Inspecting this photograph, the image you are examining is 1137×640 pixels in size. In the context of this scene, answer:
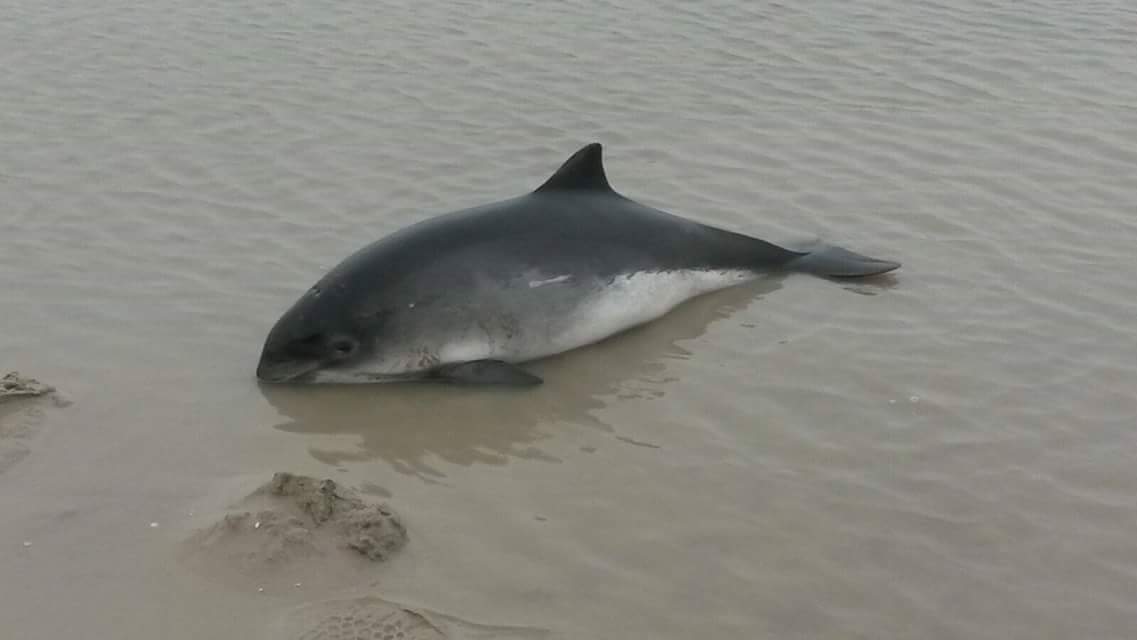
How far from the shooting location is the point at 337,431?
6887 mm

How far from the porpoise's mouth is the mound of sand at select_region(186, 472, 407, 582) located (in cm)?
134

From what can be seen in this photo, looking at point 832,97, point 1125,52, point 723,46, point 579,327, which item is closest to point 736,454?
point 579,327

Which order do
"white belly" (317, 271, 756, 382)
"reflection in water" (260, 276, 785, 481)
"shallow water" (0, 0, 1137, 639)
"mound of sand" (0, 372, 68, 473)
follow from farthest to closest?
"white belly" (317, 271, 756, 382) < "reflection in water" (260, 276, 785, 481) < "mound of sand" (0, 372, 68, 473) < "shallow water" (0, 0, 1137, 639)

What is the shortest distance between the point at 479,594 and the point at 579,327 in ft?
8.95

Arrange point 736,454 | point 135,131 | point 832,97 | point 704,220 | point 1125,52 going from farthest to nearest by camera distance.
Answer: point 1125,52 < point 832,97 < point 135,131 < point 704,220 < point 736,454

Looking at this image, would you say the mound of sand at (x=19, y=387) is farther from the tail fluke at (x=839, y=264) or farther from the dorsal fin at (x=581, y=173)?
the tail fluke at (x=839, y=264)

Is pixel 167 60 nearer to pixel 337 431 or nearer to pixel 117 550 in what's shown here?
pixel 337 431

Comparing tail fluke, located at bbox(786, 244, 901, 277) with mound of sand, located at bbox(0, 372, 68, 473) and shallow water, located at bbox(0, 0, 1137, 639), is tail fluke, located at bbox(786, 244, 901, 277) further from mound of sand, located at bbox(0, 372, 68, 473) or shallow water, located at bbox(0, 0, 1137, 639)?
mound of sand, located at bbox(0, 372, 68, 473)

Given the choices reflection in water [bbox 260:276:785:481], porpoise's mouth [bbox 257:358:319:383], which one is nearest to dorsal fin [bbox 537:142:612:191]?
reflection in water [bbox 260:276:785:481]

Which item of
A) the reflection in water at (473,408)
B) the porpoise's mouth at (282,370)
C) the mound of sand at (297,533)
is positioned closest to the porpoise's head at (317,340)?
the porpoise's mouth at (282,370)

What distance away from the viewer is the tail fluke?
28.7ft

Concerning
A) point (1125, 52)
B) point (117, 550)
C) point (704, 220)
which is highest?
point (1125, 52)

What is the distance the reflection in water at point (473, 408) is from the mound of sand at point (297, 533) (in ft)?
1.98

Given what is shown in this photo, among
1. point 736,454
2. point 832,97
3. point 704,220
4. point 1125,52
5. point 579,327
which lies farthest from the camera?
point 1125,52
